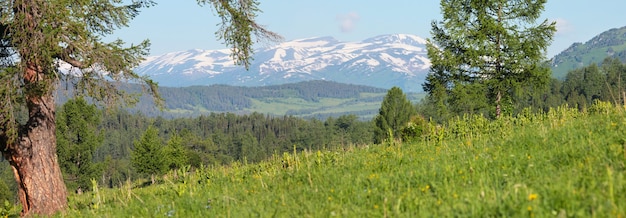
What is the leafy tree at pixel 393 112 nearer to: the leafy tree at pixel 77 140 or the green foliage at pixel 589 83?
the leafy tree at pixel 77 140

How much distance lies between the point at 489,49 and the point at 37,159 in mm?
23289

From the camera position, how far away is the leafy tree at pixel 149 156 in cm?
5462

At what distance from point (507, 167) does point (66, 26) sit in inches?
307

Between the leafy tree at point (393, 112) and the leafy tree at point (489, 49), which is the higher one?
the leafy tree at point (489, 49)

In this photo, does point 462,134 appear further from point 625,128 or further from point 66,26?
point 66,26

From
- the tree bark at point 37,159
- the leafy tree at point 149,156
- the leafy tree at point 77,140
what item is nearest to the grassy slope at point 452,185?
the tree bark at point 37,159

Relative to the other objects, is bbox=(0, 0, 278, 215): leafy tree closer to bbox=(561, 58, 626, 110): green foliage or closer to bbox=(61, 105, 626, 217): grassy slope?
bbox=(61, 105, 626, 217): grassy slope

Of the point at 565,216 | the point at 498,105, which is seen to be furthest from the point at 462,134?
the point at 498,105

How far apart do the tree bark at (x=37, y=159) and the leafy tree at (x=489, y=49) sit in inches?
892

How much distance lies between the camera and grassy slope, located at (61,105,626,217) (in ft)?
14.3

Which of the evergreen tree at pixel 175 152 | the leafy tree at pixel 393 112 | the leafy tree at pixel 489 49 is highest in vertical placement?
the leafy tree at pixel 489 49

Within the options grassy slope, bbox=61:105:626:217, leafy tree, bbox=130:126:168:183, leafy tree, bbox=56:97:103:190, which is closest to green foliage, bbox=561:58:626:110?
leafy tree, bbox=130:126:168:183

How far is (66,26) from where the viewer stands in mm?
8812

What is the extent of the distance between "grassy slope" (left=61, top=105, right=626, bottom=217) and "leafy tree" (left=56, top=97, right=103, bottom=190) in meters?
46.1
